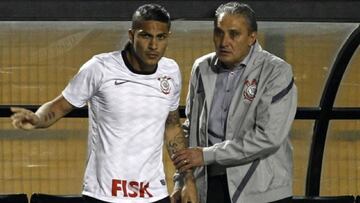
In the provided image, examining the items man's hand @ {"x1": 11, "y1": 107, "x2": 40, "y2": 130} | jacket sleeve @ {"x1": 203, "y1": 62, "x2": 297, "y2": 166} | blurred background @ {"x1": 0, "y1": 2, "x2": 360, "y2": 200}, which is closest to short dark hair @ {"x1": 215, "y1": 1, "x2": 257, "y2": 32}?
jacket sleeve @ {"x1": 203, "y1": 62, "x2": 297, "y2": 166}

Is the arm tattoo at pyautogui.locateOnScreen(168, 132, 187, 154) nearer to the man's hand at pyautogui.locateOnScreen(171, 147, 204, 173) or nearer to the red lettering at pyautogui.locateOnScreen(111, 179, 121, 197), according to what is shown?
the man's hand at pyautogui.locateOnScreen(171, 147, 204, 173)

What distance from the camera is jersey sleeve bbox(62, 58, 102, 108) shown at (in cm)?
584

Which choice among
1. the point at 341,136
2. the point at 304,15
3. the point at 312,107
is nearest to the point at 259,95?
the point at 304,15

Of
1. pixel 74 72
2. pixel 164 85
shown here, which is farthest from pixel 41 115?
pixel 74 72

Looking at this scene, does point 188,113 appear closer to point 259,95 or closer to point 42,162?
point 259,95

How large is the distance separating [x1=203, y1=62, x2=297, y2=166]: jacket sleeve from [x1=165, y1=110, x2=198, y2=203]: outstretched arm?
6.8 inches

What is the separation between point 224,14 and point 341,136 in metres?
3.81

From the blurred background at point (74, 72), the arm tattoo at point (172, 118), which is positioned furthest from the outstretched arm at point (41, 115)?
the blurred background at point (74, 72)

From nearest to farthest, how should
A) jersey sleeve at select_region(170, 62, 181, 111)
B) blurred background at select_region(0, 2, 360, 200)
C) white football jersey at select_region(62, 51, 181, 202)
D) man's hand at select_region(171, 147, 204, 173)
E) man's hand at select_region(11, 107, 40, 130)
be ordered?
man's hand at select_region(11, 107, 40, 130) → white football jersey at select_region(62, 51, 181, 202) → man's hand at select_region(171, 147, 204, 173) → jersey sleeve at select_region(170, 62, 181, 111) → blurred background at select_region(0, 2, 360, 200)

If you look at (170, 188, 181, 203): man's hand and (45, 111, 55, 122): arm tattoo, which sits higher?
(45, 111, 55, 122): arm tattoo

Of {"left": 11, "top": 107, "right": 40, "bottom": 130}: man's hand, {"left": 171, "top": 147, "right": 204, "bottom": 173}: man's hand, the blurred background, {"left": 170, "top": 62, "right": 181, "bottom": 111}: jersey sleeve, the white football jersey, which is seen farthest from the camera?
the blurred background

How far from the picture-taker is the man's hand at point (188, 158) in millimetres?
5922

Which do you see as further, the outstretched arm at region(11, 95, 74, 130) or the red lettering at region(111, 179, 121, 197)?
the red lettering at region(111, 179, 121, 197)

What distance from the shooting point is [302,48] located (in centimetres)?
948
